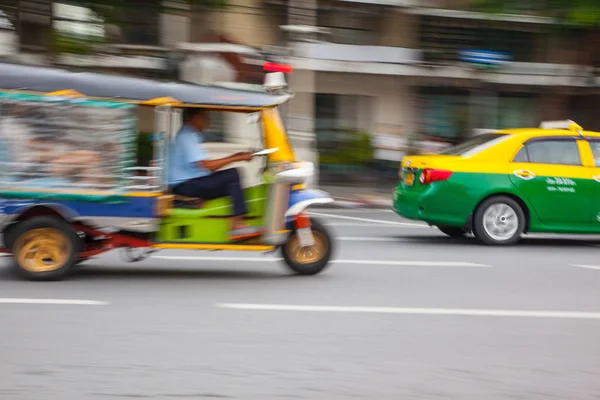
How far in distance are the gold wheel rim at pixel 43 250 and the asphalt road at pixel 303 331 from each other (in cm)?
19

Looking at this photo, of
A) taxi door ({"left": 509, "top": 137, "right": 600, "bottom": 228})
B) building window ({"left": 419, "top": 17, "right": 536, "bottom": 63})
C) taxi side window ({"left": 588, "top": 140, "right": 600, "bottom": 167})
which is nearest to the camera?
taxi door ({"left": 509, "top": 137, "right": 600, "bottom": 228})

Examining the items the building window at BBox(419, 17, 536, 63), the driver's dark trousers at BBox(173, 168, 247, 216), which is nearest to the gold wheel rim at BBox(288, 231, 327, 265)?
the driver's dark trousers at BBox(173, 168, 247, 216)

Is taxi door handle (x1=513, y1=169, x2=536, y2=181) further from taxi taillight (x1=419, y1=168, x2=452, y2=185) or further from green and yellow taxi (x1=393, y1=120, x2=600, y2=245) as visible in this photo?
taxi taillight (x1=419, y1=168, x2=452, y2=185)

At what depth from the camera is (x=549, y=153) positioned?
1198 cm

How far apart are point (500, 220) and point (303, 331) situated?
5.88 m

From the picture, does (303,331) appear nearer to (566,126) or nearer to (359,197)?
(566,126)

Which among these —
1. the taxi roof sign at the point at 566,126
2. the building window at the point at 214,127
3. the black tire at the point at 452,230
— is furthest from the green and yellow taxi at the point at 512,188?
the building window at the point at 214,127

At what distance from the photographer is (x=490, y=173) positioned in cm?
1177

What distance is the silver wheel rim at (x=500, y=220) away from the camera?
1186cm

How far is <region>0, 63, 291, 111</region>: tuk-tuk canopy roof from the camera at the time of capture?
8141 mm

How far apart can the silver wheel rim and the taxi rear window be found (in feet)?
2.40

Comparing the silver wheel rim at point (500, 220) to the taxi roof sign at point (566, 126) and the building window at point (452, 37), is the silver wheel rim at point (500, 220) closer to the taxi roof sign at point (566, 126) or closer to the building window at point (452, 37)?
the taxi roof sign at point (566, 126)

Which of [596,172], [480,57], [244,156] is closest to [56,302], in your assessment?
Result: [244,156]

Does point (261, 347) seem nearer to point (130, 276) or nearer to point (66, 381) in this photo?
point (66, 381)
